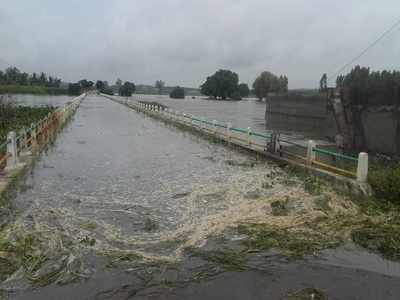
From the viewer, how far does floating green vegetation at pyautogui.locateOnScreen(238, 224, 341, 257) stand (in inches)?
241

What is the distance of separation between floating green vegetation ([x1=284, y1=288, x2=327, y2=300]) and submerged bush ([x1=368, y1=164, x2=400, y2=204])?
4.28 m

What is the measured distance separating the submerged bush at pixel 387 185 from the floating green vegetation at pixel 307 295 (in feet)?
14.1

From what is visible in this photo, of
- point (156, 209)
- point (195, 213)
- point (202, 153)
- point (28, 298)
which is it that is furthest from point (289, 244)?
point (202, 153)

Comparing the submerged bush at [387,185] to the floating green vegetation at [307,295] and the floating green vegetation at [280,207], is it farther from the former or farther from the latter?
the floating green vegetation at [307,295]

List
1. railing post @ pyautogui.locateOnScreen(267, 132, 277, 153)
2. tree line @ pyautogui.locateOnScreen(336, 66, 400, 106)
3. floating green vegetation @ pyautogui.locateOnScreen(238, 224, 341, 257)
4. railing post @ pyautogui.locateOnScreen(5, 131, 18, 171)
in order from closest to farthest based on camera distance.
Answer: floating green vegetation @ pyautogui.locateOnScreen(238, 224, 341, 257), railing post @ pyautogui.locateOnScreen(5, 131, 18, 171), railing post @ pyautogui.locateOnScreen(267, 132, 277, 153), tree line @ pyautogui.locateOnScreen(336, 66, 400, 106)

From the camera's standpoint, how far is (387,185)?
848cm

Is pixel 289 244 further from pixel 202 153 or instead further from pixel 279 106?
pixel 279 106

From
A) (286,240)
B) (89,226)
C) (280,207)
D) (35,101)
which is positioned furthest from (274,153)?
(35,101)

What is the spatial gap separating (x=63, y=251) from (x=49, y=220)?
5.00 ft

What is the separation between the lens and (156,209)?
8109 mm

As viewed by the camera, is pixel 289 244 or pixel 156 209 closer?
pixel 289 244

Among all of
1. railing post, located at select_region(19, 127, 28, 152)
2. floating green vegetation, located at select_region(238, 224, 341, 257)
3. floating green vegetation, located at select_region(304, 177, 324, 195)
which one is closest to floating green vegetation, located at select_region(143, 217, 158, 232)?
floating green vegetation, located at select_region(238, 224, 341, 257)

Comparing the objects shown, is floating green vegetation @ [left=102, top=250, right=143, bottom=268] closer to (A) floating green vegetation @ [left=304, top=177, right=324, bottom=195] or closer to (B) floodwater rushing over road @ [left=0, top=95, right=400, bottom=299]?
(B) floodwater rushing over road @ [left=0, top=95, right=400, bottom=299]

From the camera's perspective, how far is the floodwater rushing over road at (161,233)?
491 cm
